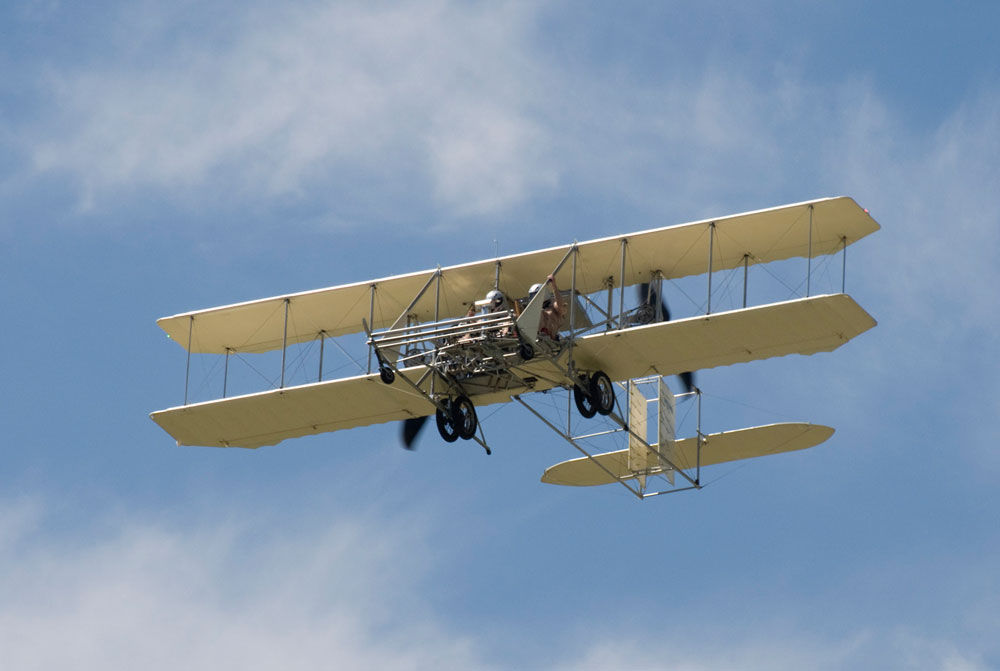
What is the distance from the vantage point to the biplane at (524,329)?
40281mm

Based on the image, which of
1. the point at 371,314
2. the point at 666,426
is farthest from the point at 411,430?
Result: the point at 666,426

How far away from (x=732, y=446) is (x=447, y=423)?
12.0 metres

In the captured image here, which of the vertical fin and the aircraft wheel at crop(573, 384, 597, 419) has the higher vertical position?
the vertical fin

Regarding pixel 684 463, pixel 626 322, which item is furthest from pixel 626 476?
pixel 626 322

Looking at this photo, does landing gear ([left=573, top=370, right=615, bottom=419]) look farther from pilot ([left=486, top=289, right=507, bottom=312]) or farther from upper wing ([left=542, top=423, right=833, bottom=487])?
upper wing ([left=542, top=423, right=833, bottom=487])

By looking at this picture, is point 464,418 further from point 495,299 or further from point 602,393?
point 602,393

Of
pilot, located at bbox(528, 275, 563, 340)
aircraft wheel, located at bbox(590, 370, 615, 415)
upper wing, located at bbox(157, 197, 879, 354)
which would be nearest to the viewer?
pilot, located at bbox(528, 275, 563, 340)

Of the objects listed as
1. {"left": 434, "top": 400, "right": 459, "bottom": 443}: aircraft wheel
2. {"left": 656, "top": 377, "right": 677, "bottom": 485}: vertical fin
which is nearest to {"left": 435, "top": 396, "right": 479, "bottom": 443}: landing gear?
{"left": 434, "top": 400, "right": 459, "bottom": 443}: aircraft wheel

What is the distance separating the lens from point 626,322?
4275cm

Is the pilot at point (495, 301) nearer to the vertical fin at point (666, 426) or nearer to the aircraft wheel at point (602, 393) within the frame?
the aircraft wheel at point (602, 393)

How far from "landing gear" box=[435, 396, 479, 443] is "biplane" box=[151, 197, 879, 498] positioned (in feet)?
0.09

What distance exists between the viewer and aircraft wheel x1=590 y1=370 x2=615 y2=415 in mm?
41188

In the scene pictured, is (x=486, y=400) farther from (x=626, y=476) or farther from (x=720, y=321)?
(x=626, y=476)

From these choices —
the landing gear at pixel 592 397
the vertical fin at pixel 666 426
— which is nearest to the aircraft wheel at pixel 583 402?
the landing gear at pixel 592 397
